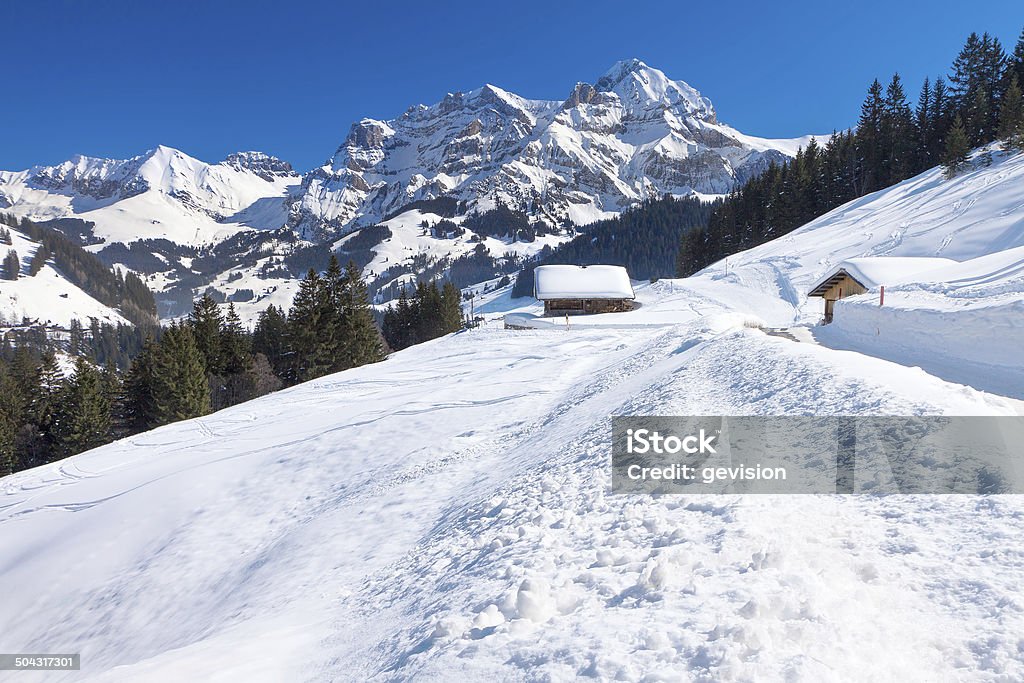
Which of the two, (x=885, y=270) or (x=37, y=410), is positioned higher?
(x=885, y=270)

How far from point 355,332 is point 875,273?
128 feet

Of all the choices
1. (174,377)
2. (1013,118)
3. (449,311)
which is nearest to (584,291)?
(449,311)

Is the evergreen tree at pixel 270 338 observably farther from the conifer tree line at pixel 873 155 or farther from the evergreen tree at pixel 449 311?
the conifer tree line at pixel 873 155

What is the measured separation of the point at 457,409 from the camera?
17922 millimetres

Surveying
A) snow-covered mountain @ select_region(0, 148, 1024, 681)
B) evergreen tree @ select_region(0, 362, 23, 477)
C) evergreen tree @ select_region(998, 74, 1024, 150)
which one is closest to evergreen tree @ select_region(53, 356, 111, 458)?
evergreen tree @ select_region(0, 362, 23, 477)

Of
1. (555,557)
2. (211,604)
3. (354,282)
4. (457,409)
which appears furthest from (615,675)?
(354,282)

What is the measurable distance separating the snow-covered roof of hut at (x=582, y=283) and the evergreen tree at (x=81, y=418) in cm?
4404

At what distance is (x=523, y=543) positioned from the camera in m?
6.67

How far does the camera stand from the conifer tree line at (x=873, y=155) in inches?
2350

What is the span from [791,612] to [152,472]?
19.6 m

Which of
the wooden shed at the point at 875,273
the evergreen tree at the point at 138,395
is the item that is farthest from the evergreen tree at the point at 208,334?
the wooden shed at the point at 875,273

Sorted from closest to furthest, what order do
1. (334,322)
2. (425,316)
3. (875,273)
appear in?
(875,273) < (334,322) < (425,316)

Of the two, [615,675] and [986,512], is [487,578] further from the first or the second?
[986,512]

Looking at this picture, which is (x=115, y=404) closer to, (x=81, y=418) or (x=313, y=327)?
(x=81, y=418)
